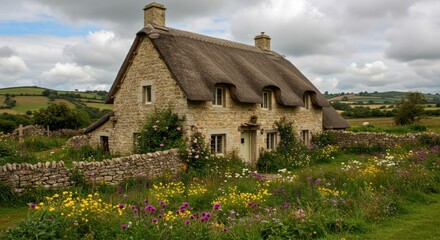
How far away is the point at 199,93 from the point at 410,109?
3057 cm

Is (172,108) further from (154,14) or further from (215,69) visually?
(154,14)

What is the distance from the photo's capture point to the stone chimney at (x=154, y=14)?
1595 cm

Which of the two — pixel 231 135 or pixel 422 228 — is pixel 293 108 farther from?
pixel 422 228

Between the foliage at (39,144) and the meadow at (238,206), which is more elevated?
the foliage at (39,144)

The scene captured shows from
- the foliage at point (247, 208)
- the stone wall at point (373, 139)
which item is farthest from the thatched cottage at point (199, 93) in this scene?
the foliage at point (247, 208)

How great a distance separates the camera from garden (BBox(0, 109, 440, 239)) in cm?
565

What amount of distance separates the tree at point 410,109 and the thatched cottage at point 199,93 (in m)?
21.7

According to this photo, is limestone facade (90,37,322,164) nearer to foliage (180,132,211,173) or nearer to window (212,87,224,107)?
window (212,87,224,107)

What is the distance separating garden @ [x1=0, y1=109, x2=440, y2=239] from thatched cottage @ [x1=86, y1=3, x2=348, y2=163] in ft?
3.81

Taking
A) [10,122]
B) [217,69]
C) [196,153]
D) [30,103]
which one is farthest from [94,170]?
[30,103]

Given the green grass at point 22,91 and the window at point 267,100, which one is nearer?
the window at point 267,100

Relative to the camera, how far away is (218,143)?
15453mm

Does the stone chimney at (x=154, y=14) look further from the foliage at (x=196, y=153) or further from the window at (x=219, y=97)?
the foliage at (x=196, y=153)

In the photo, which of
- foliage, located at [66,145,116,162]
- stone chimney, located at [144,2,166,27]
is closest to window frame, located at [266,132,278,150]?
stone chimney, located at [144,2,166,27]
